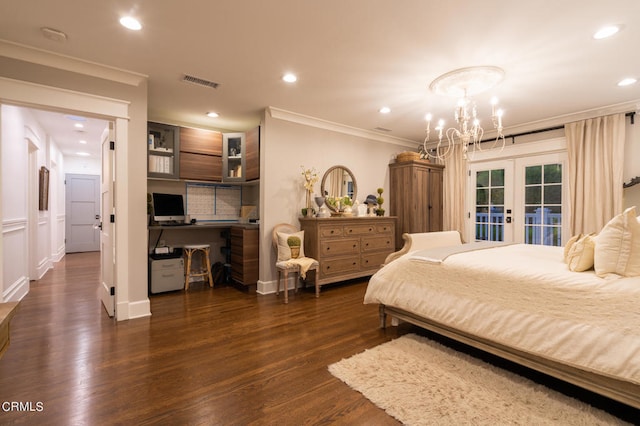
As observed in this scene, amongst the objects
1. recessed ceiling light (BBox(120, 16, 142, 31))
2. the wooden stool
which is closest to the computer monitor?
the wooden stool

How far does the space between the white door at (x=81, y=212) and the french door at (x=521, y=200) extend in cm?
921

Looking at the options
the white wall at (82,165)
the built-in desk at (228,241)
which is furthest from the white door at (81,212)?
the built-in desk at (228,241)

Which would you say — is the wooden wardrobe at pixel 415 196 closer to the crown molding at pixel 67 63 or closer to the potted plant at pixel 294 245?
the potted plant at pixel 294 245

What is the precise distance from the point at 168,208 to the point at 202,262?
1.03 meters

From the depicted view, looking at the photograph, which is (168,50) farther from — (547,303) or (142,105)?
(547,303)

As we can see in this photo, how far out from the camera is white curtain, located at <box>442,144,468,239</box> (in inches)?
220

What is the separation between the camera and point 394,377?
2006 mm

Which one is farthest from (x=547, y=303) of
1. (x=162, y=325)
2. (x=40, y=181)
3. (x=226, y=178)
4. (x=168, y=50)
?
(x=40, y=181)

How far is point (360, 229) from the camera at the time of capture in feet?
15.0

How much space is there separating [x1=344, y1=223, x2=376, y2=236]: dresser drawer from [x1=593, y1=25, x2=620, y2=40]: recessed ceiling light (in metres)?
3.14

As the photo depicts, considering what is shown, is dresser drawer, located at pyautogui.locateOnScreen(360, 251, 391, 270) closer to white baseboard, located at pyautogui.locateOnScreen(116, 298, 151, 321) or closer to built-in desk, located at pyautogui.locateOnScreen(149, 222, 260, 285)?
built-in desk, located at pyautogui.locateOnScreen(149, 222, 260, 285)

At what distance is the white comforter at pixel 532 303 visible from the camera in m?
1.57

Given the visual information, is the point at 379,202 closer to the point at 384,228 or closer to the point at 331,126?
the point at 384,228

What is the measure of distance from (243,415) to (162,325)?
1.70m
